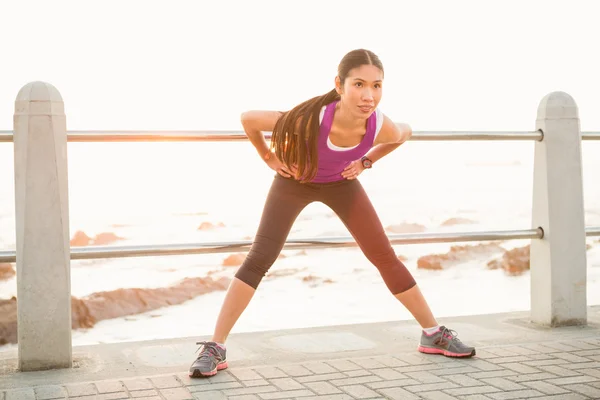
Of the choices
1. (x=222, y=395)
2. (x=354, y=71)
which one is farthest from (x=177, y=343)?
(x=354, y=71)

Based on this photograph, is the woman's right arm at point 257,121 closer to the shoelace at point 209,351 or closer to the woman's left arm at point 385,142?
the woman's left arm at point 385,142

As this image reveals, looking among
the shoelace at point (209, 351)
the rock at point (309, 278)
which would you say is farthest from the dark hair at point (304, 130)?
the rock at point (309, 278)

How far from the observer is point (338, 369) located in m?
3.66

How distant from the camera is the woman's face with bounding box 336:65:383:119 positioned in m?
3.55

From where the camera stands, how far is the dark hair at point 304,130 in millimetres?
3604

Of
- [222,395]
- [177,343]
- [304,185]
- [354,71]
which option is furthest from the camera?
[177,343]

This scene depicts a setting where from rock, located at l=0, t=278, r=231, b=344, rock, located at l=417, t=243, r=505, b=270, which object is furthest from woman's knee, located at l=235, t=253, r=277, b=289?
rock, located at l=417, t=243, r=505, b=270

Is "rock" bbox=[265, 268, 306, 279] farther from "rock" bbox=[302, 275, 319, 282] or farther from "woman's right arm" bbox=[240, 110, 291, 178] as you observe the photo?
"woman's right arm" bbox=[240, 110, 291, 178]

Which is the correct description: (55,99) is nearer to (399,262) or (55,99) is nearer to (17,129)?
(17,129)

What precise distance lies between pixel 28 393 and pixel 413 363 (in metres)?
1.82

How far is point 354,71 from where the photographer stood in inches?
141

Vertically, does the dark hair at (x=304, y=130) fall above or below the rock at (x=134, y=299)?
above

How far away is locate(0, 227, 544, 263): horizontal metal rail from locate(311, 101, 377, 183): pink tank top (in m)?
0.50

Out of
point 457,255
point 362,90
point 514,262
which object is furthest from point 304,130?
point 457,255
